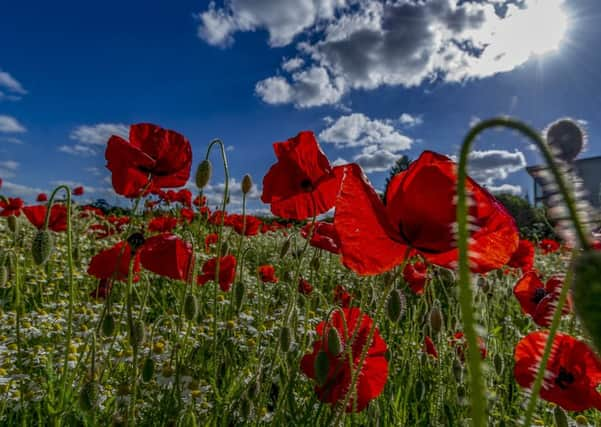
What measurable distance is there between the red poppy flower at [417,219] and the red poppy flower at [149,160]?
1117 millimetres

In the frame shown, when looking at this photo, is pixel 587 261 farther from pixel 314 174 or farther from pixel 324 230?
pixel 324 230

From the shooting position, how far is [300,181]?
5.92ft

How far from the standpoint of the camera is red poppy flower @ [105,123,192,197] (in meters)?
1.81

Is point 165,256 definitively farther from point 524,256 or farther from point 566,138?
point 524,256

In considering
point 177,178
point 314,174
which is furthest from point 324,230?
point 177,178

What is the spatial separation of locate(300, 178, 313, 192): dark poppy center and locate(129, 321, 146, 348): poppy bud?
0.77m

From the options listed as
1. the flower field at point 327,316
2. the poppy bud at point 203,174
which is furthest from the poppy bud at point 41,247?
the poppy bud at point 203,174

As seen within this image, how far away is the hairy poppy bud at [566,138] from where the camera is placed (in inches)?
21.3

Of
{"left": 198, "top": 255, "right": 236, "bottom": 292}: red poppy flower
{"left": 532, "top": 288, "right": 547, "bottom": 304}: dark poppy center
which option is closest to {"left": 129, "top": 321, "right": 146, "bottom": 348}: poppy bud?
{"left": 198, "top": 255, "right": 236, "bottom": 292}: red poppy flower

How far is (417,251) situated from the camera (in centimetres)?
102

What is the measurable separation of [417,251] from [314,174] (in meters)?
0.80

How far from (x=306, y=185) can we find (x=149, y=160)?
636 mm

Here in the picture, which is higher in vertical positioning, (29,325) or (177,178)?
(177,178)

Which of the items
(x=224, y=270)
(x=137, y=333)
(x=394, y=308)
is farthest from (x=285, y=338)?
(x=224, y=270)
